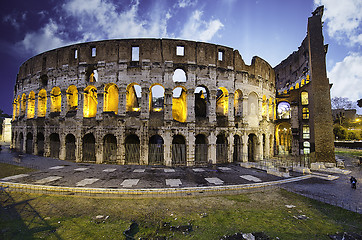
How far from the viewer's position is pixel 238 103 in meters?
17.5

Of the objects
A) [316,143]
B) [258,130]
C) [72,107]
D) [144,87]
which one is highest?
[144,87]

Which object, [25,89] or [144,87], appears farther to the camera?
[25,89]

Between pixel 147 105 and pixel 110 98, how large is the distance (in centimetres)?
541

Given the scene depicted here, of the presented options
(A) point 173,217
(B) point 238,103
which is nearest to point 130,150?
(A) point 173,217

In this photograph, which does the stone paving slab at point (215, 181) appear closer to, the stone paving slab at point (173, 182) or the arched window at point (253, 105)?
the stone paving slab at point (173, 182)

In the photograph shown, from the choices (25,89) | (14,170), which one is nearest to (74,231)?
(14,170)

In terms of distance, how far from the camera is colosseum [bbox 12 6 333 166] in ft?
48.0

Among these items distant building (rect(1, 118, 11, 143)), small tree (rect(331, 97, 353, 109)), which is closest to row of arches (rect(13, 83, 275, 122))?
distant building (rect(1, 118, 11, 143))

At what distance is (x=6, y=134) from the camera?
3869cm

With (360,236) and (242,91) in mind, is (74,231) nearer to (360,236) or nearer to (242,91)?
(360,236)

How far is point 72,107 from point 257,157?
22.6 meters

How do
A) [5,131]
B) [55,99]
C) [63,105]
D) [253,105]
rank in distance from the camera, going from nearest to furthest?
1. [63,105]
2. [55,99]
3. [253,105]
4. [5,131]

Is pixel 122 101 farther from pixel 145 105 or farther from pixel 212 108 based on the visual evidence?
pixel 212 108

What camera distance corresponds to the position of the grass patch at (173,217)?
4867 millimetres
